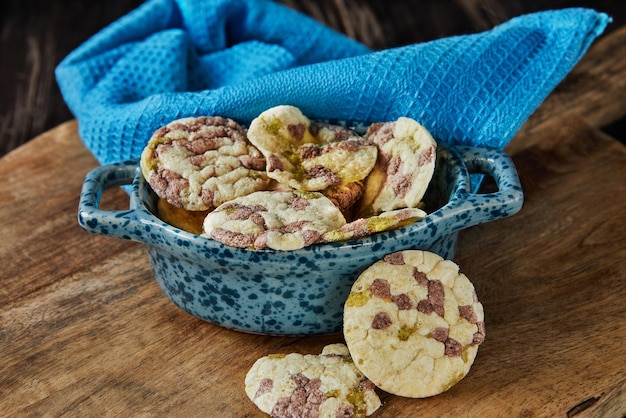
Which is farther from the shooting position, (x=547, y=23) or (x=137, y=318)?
(x=547, y=23)

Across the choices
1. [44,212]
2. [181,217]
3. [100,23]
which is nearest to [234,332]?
[181,217]

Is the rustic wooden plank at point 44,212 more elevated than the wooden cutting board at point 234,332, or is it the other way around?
the wooden cutting board at point 234,332

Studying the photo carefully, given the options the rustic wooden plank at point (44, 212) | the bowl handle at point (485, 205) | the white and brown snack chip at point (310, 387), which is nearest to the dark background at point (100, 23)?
the rustic wooden plank at point (44, 212)

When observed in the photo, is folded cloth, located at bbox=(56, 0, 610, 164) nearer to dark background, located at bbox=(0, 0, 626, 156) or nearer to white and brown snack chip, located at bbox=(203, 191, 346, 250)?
white and brown snack chip, located at bbox=(203, 191, 346, 250)

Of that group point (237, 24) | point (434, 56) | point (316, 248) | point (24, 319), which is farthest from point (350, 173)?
point (237, 24)

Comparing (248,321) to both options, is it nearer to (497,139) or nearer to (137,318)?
(137,318)

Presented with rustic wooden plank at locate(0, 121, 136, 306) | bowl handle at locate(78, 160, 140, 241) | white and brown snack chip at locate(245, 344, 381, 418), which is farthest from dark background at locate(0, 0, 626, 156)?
white and brown snack chip at locate(245, 344, 381, 418)

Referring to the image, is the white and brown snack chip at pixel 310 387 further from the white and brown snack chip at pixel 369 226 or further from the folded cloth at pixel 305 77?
the folded cloth at pixel 305 77
